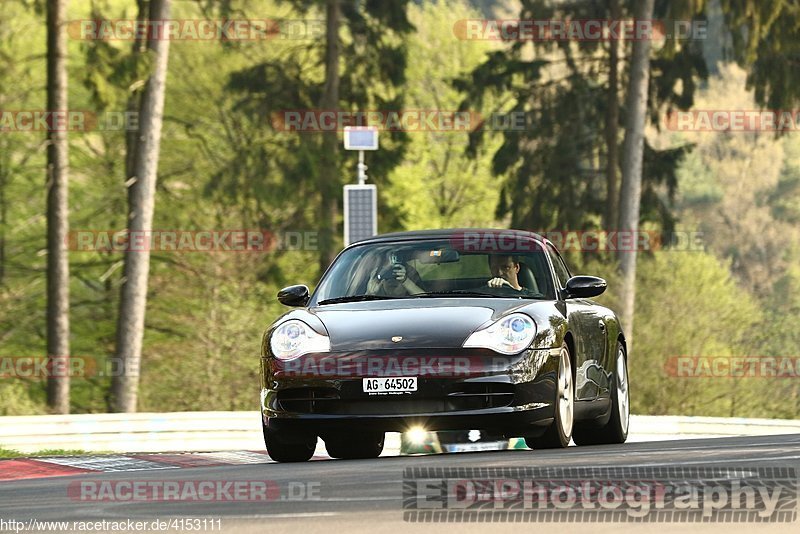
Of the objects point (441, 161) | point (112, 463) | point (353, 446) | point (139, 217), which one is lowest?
point (112, 463)

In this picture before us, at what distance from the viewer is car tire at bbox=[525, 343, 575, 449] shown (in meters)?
11.4

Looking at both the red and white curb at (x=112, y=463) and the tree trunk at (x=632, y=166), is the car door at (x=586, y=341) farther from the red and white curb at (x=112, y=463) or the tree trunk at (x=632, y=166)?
the tree trunk at (x=632, y=166)

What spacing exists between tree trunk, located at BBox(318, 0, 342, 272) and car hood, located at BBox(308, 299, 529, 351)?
97.0 ft

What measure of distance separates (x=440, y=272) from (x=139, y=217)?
63.7 ft

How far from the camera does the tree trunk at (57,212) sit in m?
30.6

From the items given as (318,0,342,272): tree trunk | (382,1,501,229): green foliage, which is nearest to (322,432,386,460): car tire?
(318,0,342,272): tree trunk

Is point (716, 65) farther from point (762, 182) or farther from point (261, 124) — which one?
point (261, 124)

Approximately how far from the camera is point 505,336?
1108 cm

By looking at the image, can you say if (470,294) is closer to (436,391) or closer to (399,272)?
(399,272)

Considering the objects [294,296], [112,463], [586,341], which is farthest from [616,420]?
[112,463]

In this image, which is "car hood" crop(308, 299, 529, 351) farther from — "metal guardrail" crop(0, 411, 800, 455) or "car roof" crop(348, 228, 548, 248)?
"metal guardrail" crop(0, 411, 800, 455)

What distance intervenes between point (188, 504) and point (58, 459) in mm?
6564

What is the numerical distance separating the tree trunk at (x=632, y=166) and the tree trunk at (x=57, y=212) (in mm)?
11932

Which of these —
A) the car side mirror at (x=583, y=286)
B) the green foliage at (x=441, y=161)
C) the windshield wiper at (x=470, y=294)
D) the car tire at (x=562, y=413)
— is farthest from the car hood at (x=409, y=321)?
the green foliage at (x=441, y=161)
